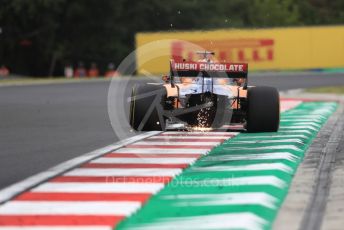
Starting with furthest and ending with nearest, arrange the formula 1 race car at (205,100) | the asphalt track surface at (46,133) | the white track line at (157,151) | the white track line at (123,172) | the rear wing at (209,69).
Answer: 1. the rear wing at (209,69)
2. the formula 1 race car at (205,100)
3. the white track line at (157,151)
4. the asphalt track surface at (46,133)
5. the white track line at (123,172)

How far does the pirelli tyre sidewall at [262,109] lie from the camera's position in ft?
44.0

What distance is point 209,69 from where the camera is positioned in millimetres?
Result: 13367

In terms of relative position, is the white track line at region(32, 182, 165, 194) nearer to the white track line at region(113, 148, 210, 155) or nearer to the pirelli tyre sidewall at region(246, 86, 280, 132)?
the white track line at region(113, 148, 210, 155)

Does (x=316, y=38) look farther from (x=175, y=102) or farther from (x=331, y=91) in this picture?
(x=175, y=102)

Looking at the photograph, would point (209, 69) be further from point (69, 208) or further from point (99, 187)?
point (69, 208)

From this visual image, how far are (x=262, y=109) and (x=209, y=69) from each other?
1.09 m

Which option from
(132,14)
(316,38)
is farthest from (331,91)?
(132,14)

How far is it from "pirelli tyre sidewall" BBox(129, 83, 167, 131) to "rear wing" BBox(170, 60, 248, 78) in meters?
0.44

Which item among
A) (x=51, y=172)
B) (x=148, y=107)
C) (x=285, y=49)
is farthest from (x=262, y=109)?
(x=285, y=49)

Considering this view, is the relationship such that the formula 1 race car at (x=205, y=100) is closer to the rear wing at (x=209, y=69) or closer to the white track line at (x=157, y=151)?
the rear wing at (x=209, y=69)

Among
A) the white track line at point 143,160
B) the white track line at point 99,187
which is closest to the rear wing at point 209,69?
the white track line at point 143,160

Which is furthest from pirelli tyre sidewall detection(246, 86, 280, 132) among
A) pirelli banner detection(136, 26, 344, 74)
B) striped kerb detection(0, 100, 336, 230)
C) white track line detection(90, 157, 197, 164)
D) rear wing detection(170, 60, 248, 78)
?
pirelli banner detection(136, 26, 344, 74)

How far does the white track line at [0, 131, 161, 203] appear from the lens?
26.2 feet

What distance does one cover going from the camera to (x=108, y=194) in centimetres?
788
